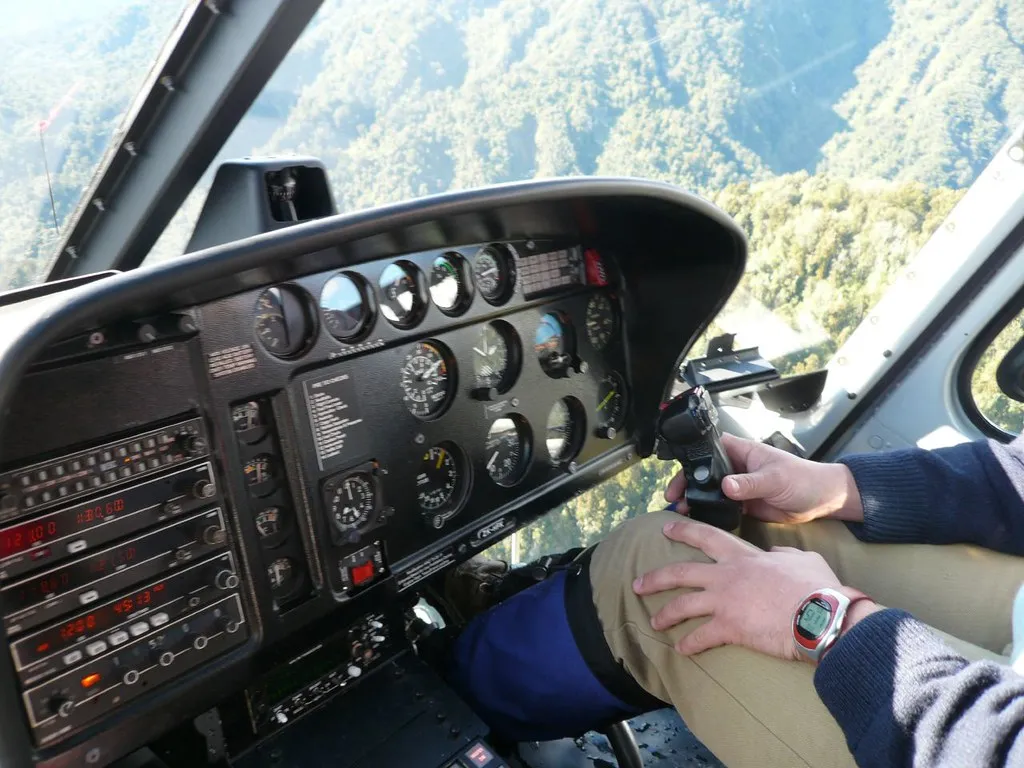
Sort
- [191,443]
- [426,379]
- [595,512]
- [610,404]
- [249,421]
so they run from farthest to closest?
[595,512], [610,404], [426,379], [249,421], [191,443]

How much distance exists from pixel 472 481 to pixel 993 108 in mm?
1745

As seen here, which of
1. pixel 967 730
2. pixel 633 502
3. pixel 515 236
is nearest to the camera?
pixel 967 730

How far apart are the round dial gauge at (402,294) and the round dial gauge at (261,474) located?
1.38ft

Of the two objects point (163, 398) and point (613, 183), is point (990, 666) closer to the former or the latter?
point (613, 183)

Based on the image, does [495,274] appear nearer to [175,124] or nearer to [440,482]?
[440,482]

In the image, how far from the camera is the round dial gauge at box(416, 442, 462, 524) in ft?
6.63

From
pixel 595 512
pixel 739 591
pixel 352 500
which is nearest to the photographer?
pixel 739 591

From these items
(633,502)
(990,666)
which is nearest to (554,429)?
(633,502)

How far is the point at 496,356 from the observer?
217 cm

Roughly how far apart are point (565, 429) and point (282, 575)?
38.2 inches

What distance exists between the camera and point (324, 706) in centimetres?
182

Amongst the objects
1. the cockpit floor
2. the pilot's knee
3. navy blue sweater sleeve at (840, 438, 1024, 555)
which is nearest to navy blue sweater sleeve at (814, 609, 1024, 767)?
the pilot's knee

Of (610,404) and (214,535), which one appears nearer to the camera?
(214,535)

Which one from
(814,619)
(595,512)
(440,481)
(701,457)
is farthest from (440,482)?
(814,619)
